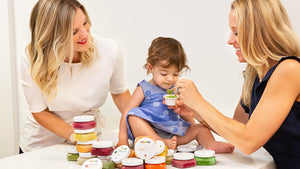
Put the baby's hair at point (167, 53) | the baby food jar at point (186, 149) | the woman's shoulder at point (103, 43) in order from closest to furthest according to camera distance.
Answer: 1. the baby food jar at point (186, 149)
2. the baby's hair at point (167, 53)
3. the woman's shoulder at point (103, 43)

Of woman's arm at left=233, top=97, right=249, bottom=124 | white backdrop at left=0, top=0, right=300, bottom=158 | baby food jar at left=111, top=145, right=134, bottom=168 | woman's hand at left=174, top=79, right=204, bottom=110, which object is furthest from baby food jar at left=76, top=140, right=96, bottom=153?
white backdrop at left=0, top=0, right=300, bottom=158

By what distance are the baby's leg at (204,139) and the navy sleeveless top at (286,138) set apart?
170 mm

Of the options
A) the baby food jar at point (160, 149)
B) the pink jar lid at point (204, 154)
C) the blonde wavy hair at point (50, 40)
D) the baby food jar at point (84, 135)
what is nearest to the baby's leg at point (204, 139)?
the pink jar lid at point (204, 154)

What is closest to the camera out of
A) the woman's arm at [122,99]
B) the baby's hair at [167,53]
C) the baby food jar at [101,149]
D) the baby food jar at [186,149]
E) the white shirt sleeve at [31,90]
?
the baby food jar at [101,149]

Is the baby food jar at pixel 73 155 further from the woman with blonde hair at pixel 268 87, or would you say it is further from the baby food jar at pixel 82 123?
the woman with blonde hair at pixel 268 87

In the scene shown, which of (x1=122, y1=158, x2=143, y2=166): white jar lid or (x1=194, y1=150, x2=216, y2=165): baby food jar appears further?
(x1=194, y1=150, x2=216, y2=165): baby food jar

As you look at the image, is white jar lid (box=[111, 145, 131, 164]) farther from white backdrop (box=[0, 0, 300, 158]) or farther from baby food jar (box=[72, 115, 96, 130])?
white backdrop (box=[0, 0, 300, 158])

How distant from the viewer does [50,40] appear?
155 cm

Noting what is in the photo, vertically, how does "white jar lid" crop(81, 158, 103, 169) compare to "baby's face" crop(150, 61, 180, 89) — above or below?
below

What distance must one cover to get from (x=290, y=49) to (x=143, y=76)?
1.26 m

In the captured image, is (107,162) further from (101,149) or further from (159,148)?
(159,148)

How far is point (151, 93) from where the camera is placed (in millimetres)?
1479

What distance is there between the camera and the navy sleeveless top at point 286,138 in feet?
3.86

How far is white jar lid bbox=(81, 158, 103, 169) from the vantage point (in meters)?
1.13
